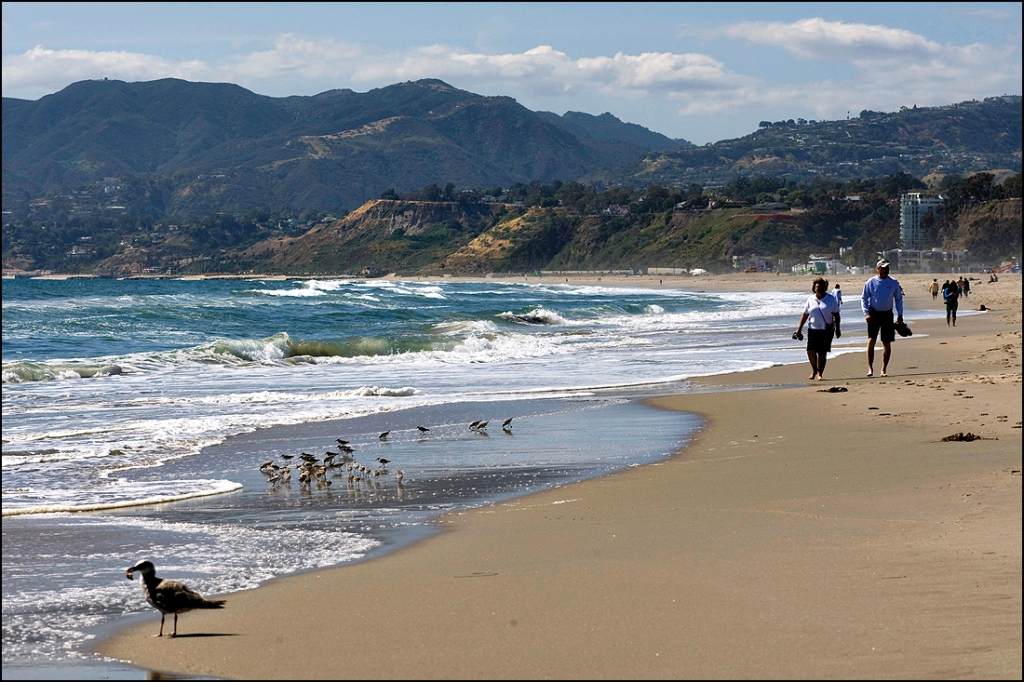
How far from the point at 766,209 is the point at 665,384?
133297mm

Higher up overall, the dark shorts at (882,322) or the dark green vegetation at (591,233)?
the dark green vegetation at (591,233)

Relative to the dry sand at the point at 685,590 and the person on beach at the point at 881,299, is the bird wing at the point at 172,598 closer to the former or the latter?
the dry sand at the point at 685,590

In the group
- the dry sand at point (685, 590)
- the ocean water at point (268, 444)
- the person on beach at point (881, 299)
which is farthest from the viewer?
the person on beach at point (881, 299)

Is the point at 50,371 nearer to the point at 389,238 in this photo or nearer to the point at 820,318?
the point at 820,318

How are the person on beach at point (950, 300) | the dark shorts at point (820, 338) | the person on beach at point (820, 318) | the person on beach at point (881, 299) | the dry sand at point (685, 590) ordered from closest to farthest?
the dry sand at point (685, 590)
the person on beach at point (881, 299)
the person on beach at point (820, 318)
the dark shorts at point (820, 338)
the person on beach at point (950, 300)

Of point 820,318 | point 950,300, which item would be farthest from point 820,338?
point 950,300

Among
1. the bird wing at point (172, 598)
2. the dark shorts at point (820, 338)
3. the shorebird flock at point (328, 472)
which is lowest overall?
the shorebird flock at point (328, 472)

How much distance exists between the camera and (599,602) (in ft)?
15.2

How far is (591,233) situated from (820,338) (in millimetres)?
138767

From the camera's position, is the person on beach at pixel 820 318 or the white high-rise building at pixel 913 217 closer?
the person on beach at pixel 820 318

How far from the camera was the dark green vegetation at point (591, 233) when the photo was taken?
124 meters

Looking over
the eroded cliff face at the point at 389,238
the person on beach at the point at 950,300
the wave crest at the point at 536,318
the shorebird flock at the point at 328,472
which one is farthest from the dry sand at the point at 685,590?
the eroded cliff face at the point at 389,238

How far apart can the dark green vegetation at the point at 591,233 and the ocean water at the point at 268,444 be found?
9406 cm

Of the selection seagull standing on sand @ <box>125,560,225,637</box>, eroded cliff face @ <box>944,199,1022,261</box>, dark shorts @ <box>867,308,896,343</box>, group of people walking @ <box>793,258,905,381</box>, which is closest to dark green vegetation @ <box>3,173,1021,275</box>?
eroded cliff face @ <box>944,199,1022,261</box>
